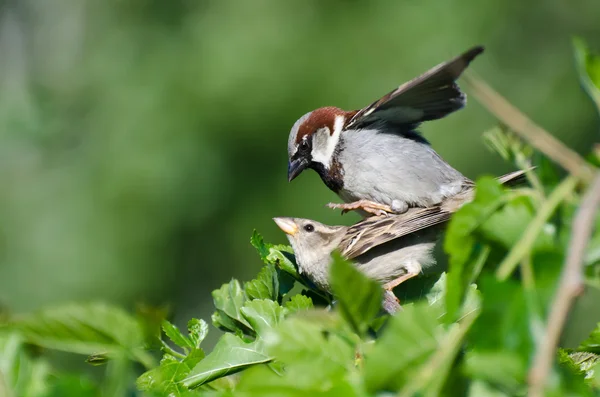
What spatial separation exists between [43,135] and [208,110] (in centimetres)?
330

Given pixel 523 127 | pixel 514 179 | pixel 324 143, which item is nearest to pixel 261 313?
pixel 523 127

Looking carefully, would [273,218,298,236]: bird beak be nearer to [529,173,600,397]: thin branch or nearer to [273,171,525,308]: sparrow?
[273,171,525,308]: sparrow

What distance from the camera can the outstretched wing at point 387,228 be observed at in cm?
330

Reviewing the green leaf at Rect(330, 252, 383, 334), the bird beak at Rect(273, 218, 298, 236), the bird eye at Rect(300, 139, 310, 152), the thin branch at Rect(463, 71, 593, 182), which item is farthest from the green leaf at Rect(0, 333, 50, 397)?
the bird eye at Rect(300, 139, 310, 152)

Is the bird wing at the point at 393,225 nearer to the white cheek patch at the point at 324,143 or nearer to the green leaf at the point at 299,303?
the white cheek patch at the point at 324,143

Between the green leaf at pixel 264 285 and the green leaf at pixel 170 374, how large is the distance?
262 mm

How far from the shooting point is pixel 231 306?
6.61 ft

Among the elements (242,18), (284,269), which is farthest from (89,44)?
(284,269)

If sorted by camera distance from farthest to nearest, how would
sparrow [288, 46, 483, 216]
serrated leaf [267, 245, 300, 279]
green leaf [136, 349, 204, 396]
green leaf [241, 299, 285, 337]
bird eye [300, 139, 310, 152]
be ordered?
bird eye [300, 139, 310, 152] → sparrow [288, 46, 483, 216] → serrated leaf [267, 245, 300, 279] → green leaf [241, 299, 285, 337] → green leaf [136, 349, 204, 396]

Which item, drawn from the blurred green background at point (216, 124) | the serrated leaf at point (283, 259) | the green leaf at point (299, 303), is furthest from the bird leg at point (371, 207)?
the blurred green background at point (216, 124)

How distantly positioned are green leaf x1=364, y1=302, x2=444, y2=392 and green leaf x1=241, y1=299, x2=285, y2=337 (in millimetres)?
888

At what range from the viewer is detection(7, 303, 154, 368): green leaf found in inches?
36.5

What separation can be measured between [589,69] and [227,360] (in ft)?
3.07

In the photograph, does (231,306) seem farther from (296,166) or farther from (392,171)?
(296,166)
